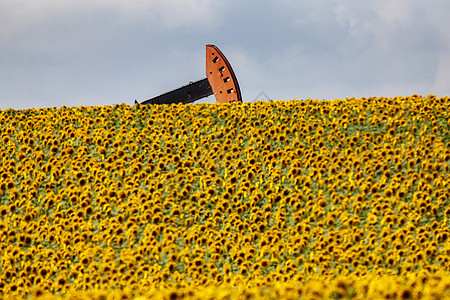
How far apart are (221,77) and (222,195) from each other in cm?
750

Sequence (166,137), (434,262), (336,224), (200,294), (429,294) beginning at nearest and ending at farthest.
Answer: (429,294) < (200,294) < (434,262) < (336,224) < (166,137)

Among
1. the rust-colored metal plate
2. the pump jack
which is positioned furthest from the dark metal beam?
the rust-colored metal plate

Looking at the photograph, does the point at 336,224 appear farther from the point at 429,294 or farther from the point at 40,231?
the point at 40,231

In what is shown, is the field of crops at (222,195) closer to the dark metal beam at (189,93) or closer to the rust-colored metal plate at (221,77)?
the rust-colored metal plate at (221,77)

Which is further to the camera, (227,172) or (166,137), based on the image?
(166,137)

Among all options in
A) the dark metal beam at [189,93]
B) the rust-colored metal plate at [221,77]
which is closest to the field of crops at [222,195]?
the rust-colored metal plate at [221,77]

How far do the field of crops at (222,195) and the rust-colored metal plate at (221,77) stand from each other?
504 cm

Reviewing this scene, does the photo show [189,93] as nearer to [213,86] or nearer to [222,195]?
[213,86]

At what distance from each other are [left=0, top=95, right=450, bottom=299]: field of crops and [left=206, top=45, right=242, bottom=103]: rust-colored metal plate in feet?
16.5

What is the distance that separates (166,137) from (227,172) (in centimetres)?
138

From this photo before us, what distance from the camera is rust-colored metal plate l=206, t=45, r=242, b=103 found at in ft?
46.3

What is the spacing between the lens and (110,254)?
22.1 feet

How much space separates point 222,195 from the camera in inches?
294

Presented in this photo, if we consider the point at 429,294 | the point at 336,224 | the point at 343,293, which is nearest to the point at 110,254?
the point at 336,224
